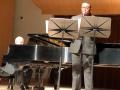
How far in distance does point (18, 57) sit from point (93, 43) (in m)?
1.50

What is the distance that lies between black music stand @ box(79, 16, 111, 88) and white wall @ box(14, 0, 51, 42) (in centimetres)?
499

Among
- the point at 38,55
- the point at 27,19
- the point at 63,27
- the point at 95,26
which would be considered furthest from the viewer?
the point at 27,19

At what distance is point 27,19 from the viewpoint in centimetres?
1111

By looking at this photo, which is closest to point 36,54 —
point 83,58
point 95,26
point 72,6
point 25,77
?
point 25,77

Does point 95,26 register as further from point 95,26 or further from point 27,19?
point 27,19

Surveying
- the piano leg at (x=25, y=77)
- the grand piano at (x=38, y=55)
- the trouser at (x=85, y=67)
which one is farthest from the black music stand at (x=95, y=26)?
the piano leg at (x=25, y=77)

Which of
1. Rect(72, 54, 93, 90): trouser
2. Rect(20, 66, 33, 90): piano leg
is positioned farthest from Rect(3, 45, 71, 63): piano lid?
Rect(72, 54, 93, 90): trouser

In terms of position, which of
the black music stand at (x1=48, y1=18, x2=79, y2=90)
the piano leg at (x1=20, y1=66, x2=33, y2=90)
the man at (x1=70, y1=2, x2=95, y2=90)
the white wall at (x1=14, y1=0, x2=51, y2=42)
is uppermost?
the white wall at (x1=14, y1=0, x2=51, y2=42)

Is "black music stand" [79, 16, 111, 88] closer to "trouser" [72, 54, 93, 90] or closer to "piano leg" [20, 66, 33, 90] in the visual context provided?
"trouser" [72, 54, 93, 90]

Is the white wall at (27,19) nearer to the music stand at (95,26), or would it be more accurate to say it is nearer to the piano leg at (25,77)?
the piano leg at (25,77)

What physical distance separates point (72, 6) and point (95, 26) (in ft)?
13.7

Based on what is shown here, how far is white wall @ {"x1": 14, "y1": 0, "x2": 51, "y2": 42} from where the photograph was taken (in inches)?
431

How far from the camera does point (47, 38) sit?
23.8ft

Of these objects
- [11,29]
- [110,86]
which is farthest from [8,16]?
[110,86]
